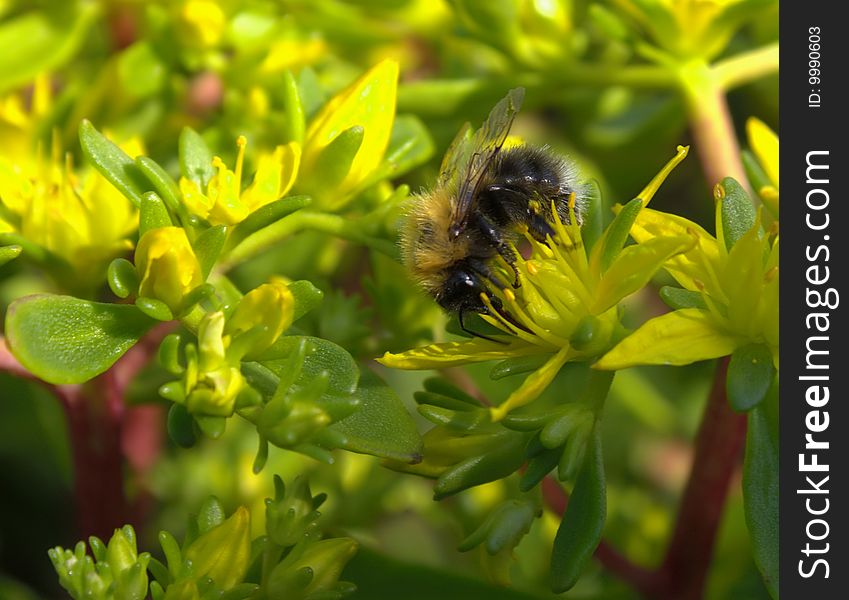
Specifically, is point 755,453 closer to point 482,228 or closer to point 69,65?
point 482,228

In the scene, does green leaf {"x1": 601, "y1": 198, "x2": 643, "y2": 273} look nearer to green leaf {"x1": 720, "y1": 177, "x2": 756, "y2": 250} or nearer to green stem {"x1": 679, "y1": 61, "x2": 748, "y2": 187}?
green leaf {"x1": 720, "y1": 177, "x2": 756, "y2": 250}

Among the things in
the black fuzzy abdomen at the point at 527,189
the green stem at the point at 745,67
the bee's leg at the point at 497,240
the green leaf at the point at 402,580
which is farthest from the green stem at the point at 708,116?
the green leaf at the point at 402,580

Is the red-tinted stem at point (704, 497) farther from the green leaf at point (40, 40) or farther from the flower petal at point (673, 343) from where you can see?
the green leaf at point (40, 40)

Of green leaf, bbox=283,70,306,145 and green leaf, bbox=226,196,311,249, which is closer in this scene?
green leaf, bbox=226,196,311,249

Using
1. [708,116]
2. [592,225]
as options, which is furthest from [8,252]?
[708,116]

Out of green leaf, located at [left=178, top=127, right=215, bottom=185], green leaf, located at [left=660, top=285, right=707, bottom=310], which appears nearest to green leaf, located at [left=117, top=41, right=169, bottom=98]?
green leaf, located at [left=178, top=127, right=215, bottom=185]

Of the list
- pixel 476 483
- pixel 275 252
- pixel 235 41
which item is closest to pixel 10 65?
pixel 235 41

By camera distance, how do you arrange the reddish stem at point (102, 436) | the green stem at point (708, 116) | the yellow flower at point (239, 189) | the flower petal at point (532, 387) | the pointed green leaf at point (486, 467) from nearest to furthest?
the flower petal at point (532, 387) < the pointed green leaf at point (486, 467) < the yellow flower at point (239, 189) < the reddish stem at point (102, 436) < the green stem at point (708, 116)
